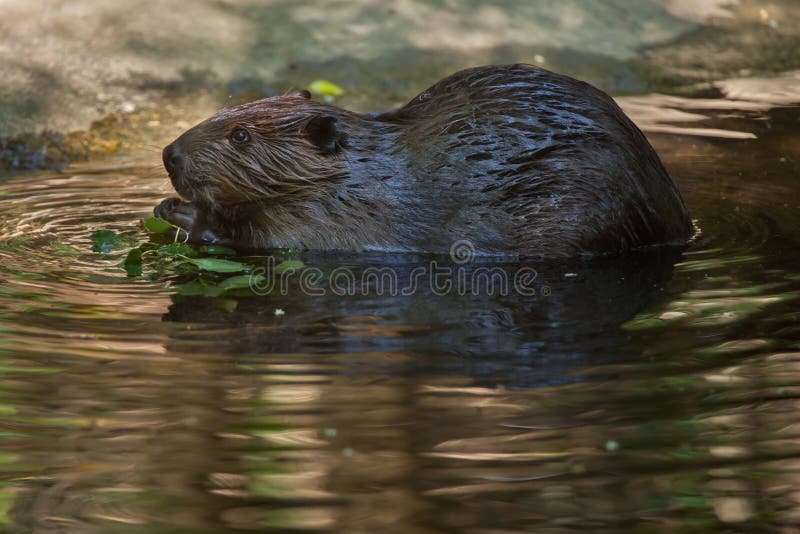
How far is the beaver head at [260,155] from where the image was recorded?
5.86m

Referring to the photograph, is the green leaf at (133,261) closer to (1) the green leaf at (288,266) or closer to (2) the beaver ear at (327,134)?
(1) the green leaf at (288,266)

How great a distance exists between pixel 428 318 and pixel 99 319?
4.29ft

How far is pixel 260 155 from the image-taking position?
5.88 meters

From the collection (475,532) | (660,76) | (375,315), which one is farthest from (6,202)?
(660,76)

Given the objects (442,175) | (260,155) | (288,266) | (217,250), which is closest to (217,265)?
(288,266)

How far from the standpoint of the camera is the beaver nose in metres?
5.88

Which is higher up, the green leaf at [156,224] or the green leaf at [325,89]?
the green leaf at [325,89]

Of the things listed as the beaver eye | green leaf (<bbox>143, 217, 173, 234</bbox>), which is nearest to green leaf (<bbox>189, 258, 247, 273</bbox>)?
green leaf (<bbox>143, 217, 173, 234</bbox>)

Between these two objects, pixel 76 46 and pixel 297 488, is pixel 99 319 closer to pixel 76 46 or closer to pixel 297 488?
pixel 297 488

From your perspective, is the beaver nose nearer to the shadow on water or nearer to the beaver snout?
the beaver snout

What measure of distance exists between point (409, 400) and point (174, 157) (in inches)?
112

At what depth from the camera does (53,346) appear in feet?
13.4

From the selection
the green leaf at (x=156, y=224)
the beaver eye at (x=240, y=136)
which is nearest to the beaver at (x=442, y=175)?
the beaver eye at (x=240, y=136)

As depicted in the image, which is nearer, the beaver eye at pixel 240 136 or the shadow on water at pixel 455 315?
the shadow on water at pixel 455 315
